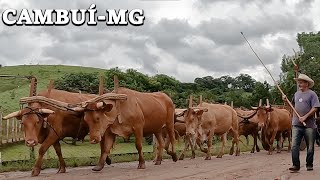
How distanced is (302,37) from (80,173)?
5491 centimetres

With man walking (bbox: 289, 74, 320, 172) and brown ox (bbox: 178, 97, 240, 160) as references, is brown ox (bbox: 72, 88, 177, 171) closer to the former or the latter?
brown ox (bbox: 178, 97, 240, 160)

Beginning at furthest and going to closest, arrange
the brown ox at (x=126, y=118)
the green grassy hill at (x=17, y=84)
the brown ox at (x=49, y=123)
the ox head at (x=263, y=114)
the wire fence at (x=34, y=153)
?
the green grassy hill at (x=17, y=84), the ox head at (x=263, y=114), the wire fence at (x=34, y=153), the brown ox at (x=126, y=118), the brown ox at (x=49, y=123)

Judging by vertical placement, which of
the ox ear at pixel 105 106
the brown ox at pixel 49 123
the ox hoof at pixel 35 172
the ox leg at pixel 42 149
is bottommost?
the ox hoof at pixel 35 172

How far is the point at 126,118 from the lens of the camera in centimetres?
1420

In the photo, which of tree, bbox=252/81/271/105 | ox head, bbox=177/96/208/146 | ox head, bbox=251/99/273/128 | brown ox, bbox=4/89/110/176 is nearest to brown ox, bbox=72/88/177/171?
brown ox, bbox=4/89/110/176

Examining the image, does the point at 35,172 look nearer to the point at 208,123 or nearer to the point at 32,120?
the point at 32,120

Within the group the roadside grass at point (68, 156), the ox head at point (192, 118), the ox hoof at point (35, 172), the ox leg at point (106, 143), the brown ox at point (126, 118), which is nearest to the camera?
the ox hoof at point (35, 172)

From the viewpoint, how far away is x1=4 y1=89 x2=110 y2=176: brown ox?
12.4 m

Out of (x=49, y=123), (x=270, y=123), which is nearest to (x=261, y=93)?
(x=270, y=123)

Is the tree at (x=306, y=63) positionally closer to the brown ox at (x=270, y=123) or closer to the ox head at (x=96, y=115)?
the brown ox at (x=270, y=123)

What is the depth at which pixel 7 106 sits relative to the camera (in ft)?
115

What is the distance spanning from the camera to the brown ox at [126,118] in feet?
43.4

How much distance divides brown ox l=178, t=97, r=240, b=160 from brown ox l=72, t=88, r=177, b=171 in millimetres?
2598

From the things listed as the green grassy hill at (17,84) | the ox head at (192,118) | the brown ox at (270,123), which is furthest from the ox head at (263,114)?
→ the green grassy hill at (17,84)
